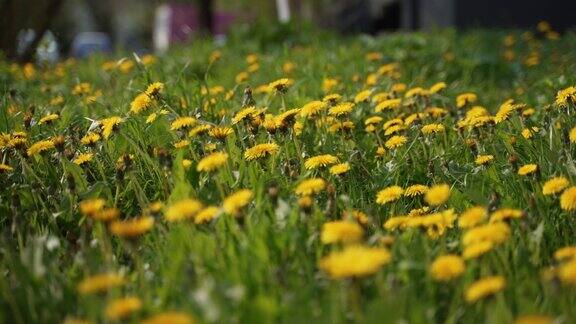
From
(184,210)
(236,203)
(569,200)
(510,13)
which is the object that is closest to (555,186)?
(569,200)

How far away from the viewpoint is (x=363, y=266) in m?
1.28

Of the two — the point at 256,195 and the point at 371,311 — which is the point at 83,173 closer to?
the point at 256,195

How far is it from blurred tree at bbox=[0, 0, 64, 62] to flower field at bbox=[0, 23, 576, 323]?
4490 millimetres

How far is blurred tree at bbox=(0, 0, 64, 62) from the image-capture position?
26.1 ft

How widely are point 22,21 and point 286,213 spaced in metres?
7.03

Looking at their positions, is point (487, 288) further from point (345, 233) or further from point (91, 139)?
point (91, 139)

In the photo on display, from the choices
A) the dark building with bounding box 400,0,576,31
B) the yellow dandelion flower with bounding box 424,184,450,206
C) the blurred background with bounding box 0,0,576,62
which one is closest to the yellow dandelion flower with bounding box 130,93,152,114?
the yellow dandelion flower with bounding box 424,184,450,206

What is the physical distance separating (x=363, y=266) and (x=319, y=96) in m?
2.52

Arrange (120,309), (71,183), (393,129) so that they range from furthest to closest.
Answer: (393,129) → (71,183) → (120,309)

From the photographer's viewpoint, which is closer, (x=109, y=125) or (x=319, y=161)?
(x=319, y=161)

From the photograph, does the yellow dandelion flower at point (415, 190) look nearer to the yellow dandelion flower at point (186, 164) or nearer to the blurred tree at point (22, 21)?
the yellow dandelion flower at point (186, 164)

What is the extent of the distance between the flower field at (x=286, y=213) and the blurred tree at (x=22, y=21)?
14.7 ft

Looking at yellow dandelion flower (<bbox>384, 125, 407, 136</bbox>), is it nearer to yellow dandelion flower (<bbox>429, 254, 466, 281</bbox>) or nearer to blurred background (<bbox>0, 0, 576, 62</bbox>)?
yellow dandelion flower (<bbox>429, 254, 466, 281</bbox>)

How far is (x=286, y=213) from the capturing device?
1939 mm
